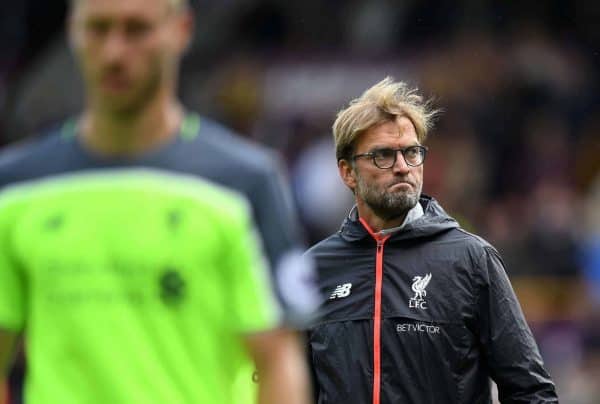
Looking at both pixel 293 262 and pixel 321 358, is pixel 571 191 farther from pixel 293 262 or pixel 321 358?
pixel 293 262

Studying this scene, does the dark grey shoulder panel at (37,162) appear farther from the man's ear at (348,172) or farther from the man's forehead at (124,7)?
the man's ear at (348,172)

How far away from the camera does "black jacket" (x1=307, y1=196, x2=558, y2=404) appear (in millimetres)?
6273

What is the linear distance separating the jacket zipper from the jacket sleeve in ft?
1.35

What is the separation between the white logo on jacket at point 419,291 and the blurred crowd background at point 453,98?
8.05 metres

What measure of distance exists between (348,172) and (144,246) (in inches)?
129

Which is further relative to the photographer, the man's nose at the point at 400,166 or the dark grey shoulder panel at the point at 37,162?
the man's nose at the point at 400,166

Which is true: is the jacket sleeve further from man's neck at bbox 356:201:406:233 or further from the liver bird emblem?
man's neck at bbox 356:201:406:233

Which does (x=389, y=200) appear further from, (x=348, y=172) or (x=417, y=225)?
(x=348, y=172)

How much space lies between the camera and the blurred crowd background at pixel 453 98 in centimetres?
1530

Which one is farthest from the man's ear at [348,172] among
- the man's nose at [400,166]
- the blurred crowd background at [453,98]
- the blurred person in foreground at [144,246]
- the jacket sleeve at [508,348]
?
the blurred crowd background at [453,98]

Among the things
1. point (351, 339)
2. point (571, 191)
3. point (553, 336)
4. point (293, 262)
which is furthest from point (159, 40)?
point (571, 191)

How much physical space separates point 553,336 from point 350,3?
6623 millimetres

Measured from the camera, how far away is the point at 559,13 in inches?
788

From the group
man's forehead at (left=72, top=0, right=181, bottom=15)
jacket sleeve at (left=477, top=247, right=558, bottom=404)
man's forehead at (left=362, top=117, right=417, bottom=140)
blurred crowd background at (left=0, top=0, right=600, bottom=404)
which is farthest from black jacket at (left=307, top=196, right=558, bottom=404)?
blurred crowd background at (left=0, top=0, right=600, bottom=404)
